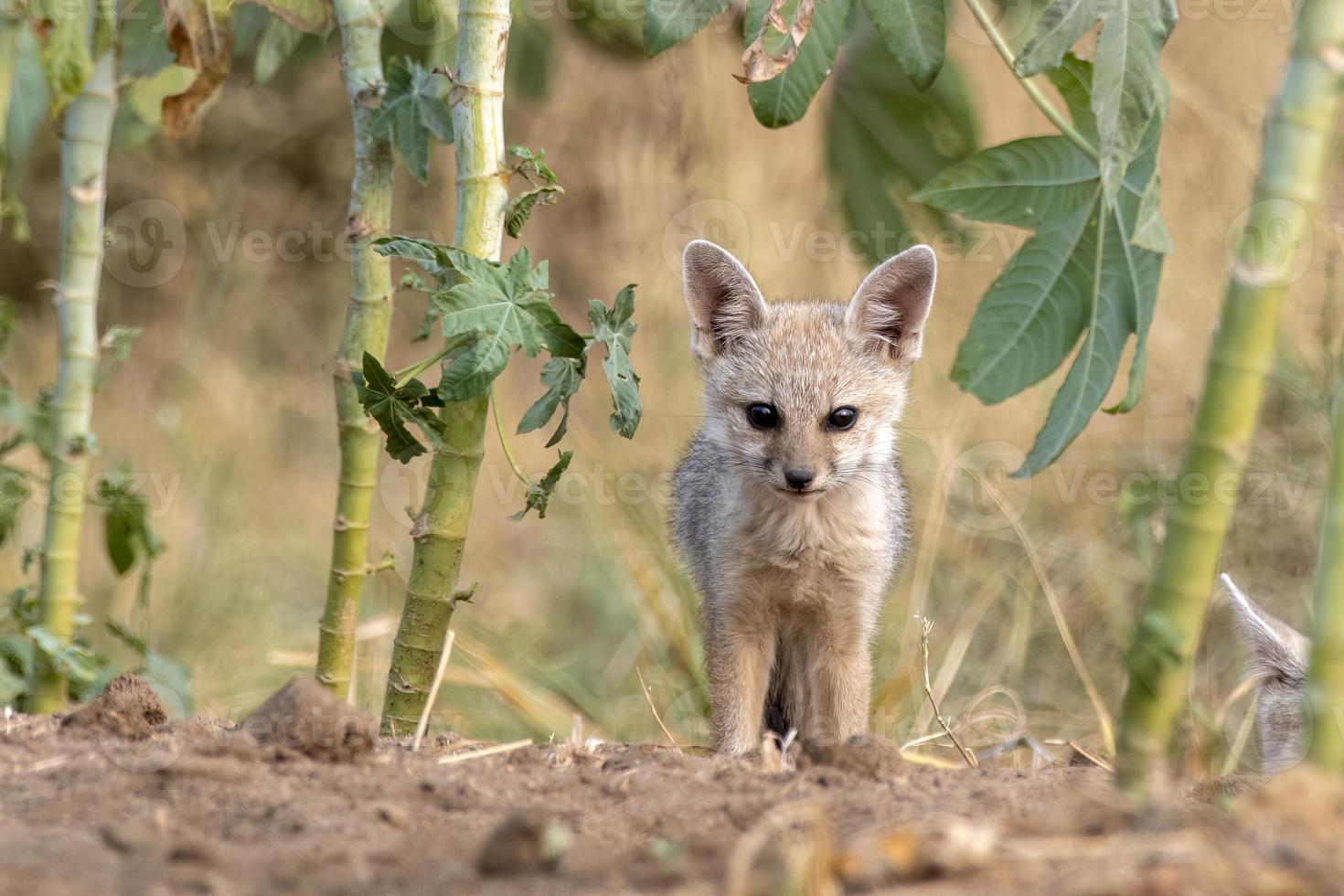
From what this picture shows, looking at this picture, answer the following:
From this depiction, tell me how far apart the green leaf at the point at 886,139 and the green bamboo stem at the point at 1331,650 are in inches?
130

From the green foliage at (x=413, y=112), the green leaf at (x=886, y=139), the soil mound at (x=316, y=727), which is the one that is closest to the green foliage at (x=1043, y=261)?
the green foliage at (x=413, y=112)

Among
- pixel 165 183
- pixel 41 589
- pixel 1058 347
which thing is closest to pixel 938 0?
pixel 1058 347

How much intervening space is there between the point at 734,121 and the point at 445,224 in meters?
2.67

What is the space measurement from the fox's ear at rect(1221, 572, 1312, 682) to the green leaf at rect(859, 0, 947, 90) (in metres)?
1.46

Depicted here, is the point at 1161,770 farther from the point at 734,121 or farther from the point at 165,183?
→ the point at 165,183

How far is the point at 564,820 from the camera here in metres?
2.22

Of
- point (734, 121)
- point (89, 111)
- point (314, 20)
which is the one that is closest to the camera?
point (314, 20)

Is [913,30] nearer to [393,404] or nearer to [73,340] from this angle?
[393,404]

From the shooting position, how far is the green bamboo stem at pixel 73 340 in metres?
3.75

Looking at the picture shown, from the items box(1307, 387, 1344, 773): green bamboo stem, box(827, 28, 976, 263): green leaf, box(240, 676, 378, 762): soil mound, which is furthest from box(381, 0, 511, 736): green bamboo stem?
box(827, 28, 976, 263): green leaf

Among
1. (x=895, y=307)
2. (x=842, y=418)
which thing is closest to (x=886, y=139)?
(x=895, y=307)

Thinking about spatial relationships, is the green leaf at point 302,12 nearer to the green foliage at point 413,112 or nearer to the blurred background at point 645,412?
the green foliage at point 413,112

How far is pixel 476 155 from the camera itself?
10.4 ft

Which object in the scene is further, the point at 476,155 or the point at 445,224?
the point at 445,224
